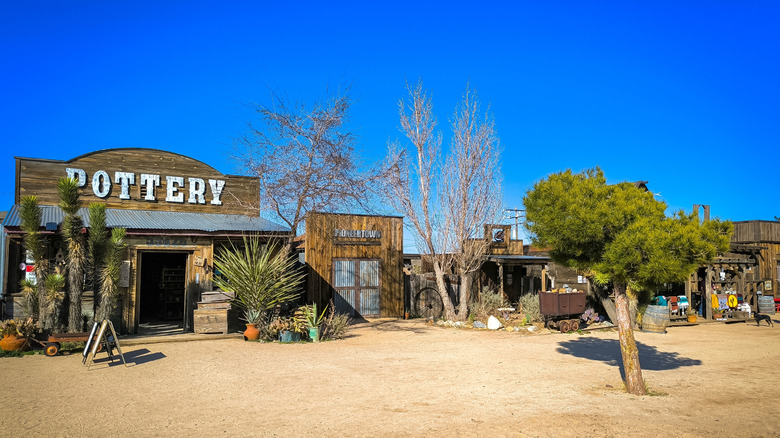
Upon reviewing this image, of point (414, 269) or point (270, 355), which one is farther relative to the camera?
point (414, 269)

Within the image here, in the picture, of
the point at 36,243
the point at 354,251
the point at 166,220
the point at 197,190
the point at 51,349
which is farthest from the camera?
the point at 354,251

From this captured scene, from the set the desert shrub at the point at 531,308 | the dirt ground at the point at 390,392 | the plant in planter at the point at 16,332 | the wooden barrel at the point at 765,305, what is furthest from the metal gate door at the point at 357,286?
the wooden barrel at the point at 765,305

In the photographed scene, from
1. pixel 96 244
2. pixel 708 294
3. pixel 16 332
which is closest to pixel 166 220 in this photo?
pixel 96 244

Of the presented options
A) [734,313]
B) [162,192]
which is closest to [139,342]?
[162,192]

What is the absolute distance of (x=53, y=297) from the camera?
11.2 metres

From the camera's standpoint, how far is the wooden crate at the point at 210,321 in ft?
42.9

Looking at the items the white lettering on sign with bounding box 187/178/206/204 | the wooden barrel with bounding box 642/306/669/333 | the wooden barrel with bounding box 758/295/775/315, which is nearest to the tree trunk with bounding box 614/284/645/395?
the wooden barrel with bounding box 642/306/669/333

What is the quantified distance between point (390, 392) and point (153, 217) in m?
10.1

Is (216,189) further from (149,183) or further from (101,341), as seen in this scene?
(101,341)

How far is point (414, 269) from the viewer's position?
27953 mm

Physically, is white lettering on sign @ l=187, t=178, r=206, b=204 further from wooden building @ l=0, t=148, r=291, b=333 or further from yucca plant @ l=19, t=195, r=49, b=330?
yucca plant @ l=19, t=195, r=49, b=330

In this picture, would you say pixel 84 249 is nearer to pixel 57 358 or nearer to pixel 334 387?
pixel 57 358

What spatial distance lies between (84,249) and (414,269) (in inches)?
720

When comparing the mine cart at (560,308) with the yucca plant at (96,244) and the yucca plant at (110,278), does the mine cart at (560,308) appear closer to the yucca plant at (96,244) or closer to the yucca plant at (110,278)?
the yucca plant at (110,278)
